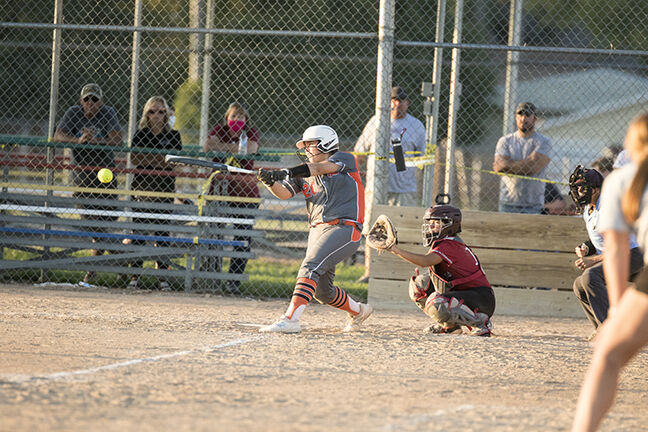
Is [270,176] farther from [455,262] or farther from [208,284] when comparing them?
[208,284]

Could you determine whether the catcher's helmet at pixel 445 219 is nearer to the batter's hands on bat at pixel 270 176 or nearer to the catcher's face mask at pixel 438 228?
the catcher's face mask at pixel 438 228

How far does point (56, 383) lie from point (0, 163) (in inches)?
239

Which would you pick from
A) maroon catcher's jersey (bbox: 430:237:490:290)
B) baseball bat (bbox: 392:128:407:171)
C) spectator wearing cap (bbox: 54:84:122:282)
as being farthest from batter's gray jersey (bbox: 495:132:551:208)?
spectator wearing cap (bbox: 54:84:122:282)

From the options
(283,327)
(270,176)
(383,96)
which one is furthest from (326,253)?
(383,96)

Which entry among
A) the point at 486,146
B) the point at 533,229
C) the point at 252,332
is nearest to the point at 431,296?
the point at 252,332

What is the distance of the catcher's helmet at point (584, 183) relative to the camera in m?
7.25

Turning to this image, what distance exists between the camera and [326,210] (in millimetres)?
7289

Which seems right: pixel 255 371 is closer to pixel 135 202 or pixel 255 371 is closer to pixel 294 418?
pixel 294 418

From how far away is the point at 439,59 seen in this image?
10242mm

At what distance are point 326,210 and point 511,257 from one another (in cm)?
281

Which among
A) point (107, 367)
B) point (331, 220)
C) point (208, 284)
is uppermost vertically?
point (331, 220)

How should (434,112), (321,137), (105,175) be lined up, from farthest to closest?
1. (434,112)
2. (105,175)
3. (321,137)

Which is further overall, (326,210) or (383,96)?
(383,96)

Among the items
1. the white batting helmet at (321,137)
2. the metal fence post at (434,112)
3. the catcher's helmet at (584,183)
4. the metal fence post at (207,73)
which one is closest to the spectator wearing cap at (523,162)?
the metal fence post at (434,112)
